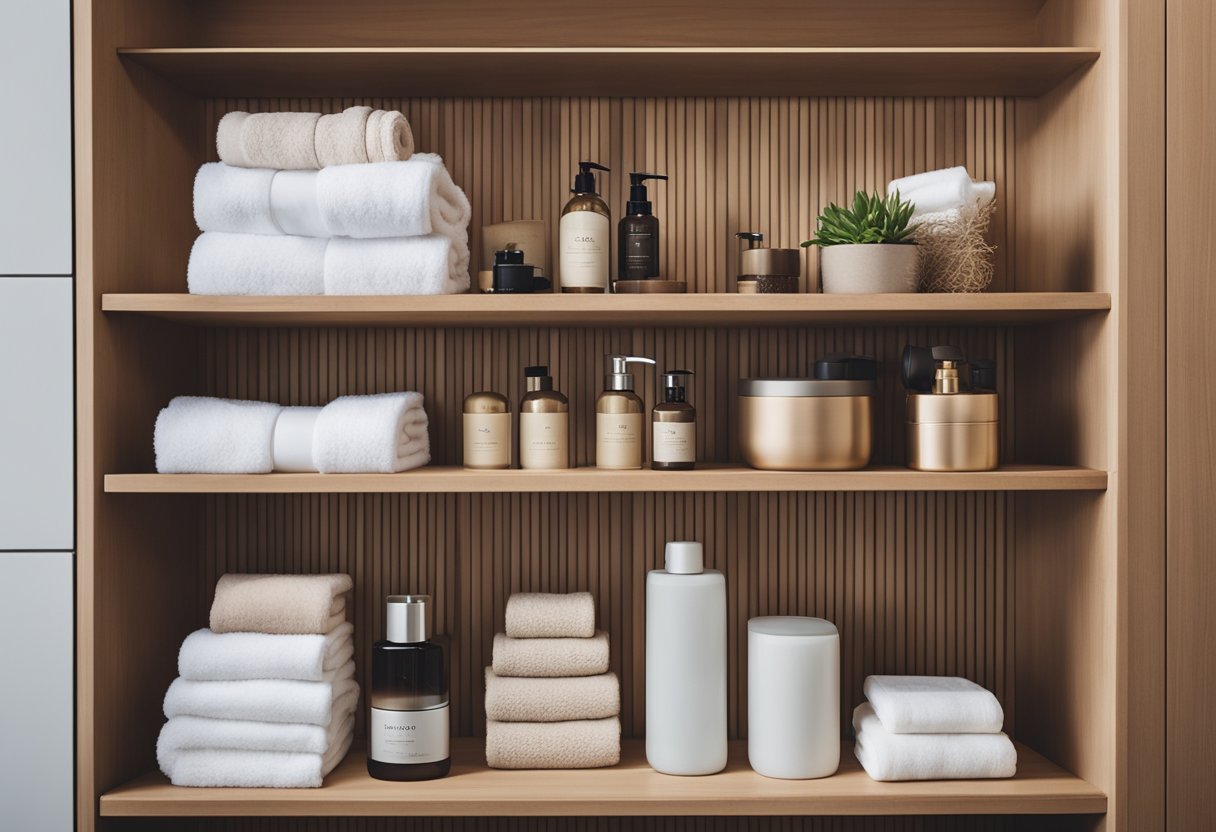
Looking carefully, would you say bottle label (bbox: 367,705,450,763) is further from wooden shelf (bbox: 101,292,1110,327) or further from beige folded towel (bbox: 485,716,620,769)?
wooden shelf (bbox: 101,292,1110,327)

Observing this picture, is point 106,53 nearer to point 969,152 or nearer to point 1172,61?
point 969,152

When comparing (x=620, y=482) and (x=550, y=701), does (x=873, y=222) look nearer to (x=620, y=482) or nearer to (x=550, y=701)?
(x=620, y=482)

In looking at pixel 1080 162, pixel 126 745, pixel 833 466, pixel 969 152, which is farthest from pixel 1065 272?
pixel 126 745

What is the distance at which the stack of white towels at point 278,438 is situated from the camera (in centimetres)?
115

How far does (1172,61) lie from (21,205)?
4.60ft

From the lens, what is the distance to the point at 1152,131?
43.6 inches

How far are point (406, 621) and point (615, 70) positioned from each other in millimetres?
772

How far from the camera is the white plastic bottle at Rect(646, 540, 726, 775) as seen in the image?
1184 mm

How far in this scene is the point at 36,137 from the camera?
1.11m

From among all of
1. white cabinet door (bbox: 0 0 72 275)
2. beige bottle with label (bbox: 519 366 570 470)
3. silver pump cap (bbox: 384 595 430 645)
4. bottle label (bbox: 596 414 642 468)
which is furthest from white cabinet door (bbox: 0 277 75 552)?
bottle label (bbox: 596 414 642 468)

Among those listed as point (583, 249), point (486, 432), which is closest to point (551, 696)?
point (486, 432)

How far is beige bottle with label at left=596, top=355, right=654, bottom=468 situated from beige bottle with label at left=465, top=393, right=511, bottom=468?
128 millimetres

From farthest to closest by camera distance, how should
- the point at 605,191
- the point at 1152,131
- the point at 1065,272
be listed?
1. the point at 605,191
2. the point at 1065,272
3. the point at 1152,131

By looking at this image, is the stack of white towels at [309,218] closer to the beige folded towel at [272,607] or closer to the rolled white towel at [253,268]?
the rolled white towel at [253,268]
